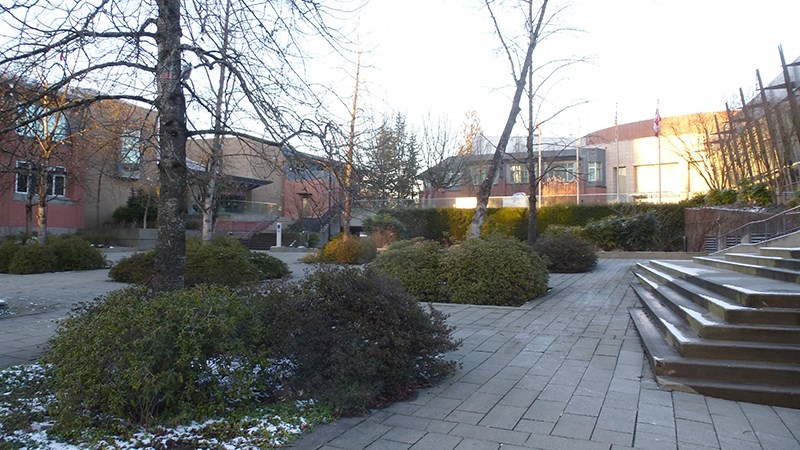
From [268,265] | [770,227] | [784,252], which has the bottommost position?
[268,265]

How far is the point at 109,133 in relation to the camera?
6707mm

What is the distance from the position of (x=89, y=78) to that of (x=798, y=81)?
70.1 ft

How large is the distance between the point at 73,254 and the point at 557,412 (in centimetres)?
1813

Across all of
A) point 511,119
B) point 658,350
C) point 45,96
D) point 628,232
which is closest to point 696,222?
point 628,232

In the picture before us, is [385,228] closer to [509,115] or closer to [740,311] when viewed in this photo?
[509,115]

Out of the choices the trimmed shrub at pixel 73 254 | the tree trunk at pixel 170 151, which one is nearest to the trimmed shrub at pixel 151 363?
the tree trunk at pixel 170 151

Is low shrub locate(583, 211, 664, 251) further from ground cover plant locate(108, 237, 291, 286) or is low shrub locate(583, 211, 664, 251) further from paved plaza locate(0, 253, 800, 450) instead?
paved plaza locate(0, 253, 800, 450)

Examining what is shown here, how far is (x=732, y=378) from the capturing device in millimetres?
5023

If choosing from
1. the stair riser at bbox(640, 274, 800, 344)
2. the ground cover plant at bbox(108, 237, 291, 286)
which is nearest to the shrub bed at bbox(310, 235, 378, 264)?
the ground cover plant at bbox(108, 237, 291, 286)

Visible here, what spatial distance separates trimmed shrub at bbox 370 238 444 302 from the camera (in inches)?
424

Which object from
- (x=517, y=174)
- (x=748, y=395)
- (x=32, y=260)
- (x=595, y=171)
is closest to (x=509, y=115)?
(x=748, y=395)

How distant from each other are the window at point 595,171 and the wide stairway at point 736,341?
49.8 meters

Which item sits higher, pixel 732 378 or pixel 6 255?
pixel 6 255

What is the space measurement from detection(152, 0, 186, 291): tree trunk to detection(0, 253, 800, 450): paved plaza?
2.35 meters
